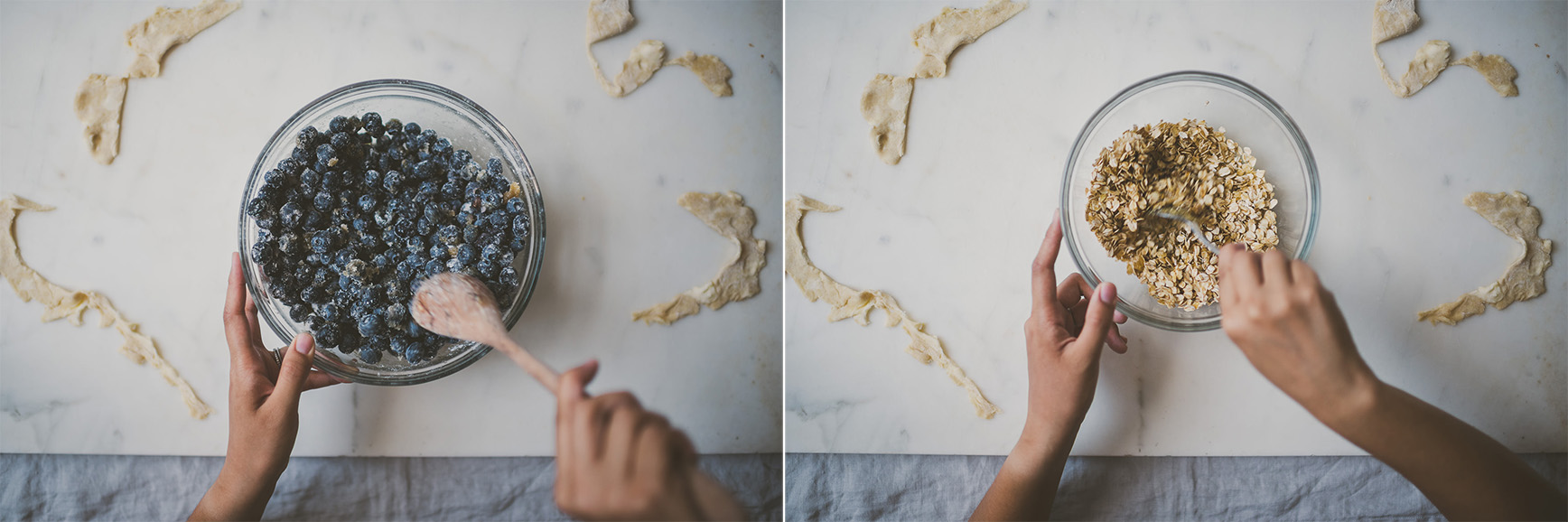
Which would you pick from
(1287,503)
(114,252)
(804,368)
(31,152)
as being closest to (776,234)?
(804,368)

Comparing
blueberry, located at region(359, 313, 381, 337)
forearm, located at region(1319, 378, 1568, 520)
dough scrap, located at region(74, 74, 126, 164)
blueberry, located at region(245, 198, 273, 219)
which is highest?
dough scrap, located at region(74, 74, 126, 164)

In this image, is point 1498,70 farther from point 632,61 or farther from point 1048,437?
point 632,61

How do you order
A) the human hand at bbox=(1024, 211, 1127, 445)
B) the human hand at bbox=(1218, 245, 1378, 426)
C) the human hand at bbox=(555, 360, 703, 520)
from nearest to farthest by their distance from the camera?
the human hand at bbox=(555, 360, 703, 520)
the human hand at bbox=(1218, 245, 1378, 426)
the human hand at bbox=(1024, 211, 1127, 445)

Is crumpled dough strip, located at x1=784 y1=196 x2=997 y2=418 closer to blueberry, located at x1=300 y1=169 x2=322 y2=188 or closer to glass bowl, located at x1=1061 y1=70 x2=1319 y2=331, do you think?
glass bowl, located at x1=1061 y1=70 x2=1319 y2=331

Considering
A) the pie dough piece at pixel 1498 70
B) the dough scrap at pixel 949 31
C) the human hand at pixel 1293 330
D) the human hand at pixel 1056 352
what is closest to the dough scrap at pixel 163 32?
the dough scrap at pixel 949 31

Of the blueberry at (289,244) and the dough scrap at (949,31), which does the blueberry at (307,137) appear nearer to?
the blueberry at (289,244)

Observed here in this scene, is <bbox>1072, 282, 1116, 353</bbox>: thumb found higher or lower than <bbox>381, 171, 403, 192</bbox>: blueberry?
lower

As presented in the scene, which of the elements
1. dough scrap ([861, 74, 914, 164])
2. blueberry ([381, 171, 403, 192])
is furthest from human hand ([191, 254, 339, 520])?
dough scrap ([861, 74, 914, 164])
